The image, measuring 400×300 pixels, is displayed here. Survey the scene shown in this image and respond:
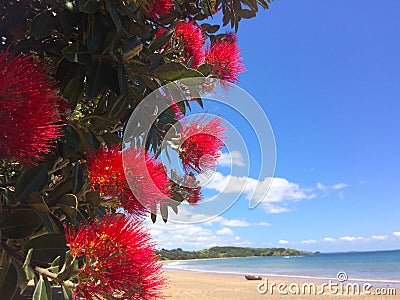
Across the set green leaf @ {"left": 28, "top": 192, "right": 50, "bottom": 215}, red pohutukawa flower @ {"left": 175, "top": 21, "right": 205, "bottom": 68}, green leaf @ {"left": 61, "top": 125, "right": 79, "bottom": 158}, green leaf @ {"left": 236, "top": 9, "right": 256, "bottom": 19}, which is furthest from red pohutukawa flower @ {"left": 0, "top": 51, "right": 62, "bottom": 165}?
green leaf @ {"left": 236, "top": 9, "right": 256, "bottom": 19}

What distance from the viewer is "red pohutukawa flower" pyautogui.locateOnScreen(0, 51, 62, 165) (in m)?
0.79

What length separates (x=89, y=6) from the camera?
1.20 m

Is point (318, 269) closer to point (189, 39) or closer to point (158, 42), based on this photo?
point (189, 39)

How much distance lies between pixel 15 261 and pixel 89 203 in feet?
0.77

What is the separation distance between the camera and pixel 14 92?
79cm

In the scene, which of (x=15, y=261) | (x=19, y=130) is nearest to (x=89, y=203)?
(x=15, y=261)

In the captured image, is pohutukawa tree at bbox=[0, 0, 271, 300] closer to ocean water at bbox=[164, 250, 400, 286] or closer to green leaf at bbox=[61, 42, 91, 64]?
green leaf at bbox=[61, 42, 91, 64]

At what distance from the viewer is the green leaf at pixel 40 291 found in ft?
2.91

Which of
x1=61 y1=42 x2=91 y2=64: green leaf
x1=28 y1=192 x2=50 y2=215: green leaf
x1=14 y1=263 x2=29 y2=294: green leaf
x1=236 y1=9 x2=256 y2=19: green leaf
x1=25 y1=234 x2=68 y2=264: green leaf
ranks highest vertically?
x1=236 y1=9 x2=256 y2=19: green leaf

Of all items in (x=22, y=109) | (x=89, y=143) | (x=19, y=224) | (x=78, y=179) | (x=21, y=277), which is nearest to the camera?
(x=22, y=109)

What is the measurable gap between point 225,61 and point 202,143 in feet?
1.54

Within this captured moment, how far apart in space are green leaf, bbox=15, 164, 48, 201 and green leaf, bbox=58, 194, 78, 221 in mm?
65

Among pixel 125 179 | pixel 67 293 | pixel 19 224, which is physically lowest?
pixel 67 293

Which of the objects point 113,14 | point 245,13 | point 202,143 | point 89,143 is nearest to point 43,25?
point 113,14
